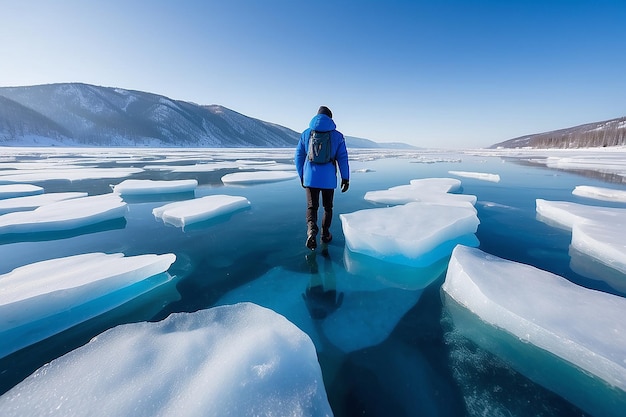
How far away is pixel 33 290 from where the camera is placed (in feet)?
6.50

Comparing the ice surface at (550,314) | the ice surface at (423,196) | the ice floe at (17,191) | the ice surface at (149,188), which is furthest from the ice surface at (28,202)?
the ice surface at (550,314)

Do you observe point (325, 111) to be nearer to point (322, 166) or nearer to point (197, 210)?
point (322, 166)

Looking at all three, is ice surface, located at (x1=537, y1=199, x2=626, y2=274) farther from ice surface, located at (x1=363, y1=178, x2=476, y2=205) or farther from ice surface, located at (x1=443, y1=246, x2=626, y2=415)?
ice surface, located at (x1=363, y1=178, x2=476, y2=205)

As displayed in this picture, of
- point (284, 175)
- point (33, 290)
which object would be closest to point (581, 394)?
point (33, 290)

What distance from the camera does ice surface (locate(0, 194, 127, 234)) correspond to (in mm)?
3793

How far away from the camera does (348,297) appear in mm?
2289

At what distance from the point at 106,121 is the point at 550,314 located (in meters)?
115

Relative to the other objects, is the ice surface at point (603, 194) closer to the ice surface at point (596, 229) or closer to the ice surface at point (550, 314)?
the ice surface at point (596, 229)

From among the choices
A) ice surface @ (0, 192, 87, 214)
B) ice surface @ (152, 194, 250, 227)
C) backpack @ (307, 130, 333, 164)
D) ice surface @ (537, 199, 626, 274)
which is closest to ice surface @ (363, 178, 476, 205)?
ice surface @ (537, 199, 626, 274)

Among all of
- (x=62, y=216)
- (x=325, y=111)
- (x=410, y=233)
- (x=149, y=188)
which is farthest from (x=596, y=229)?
(x=149, y=188)

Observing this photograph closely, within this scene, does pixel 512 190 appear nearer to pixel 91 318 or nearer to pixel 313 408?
pixel 313 408

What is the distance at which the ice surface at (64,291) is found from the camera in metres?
1.81

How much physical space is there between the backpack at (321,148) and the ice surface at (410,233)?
86cm

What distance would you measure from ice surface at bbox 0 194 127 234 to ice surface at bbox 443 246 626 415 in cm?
509
